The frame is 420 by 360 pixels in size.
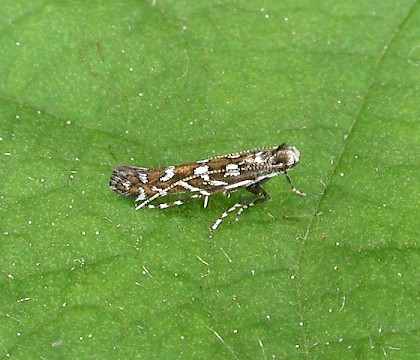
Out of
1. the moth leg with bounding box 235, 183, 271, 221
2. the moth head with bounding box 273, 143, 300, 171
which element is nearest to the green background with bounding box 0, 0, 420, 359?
the moth leg with bounding box 235, 183, 271, 221

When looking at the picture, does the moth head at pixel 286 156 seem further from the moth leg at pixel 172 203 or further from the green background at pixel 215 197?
the moth leg at pixel 172 203

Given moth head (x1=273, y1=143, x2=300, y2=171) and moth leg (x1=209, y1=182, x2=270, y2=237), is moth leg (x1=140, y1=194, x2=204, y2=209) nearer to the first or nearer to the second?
moth leg (x1=209, y1=182, x2=270, y2=237)

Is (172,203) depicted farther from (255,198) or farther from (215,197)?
(255,198)

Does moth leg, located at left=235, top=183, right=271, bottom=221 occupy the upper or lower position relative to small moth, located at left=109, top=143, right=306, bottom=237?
lower

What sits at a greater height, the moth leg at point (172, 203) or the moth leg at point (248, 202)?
the moth leg at point (172, 203)

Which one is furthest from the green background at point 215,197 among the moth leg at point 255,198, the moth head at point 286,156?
the moth head at point 286,156

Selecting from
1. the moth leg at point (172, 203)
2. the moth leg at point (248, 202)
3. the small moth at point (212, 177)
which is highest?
the small moth at point (212, 177)

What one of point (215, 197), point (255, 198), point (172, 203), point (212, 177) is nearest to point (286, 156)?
point (255, 198)
